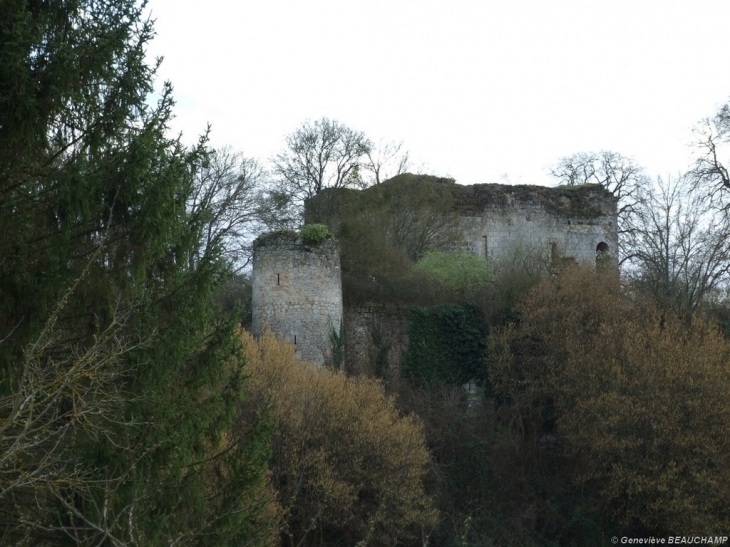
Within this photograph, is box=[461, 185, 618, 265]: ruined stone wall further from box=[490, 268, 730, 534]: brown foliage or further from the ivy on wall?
box=[490, 268, 730, 534]: brown foliage

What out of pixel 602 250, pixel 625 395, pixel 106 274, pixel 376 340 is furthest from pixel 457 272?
pixel 106 274

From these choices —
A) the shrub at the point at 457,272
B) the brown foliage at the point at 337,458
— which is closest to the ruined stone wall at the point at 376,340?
the shrub at the point at 457,272

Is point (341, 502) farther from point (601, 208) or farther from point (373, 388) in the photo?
point (601, 208)

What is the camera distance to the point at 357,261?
22.2 metres

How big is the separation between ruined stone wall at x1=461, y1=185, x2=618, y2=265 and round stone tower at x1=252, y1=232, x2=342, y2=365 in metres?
7.39

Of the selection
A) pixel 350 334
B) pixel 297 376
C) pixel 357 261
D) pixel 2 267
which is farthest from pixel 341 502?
pixel 2 267

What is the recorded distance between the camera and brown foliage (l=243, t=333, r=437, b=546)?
15.9m

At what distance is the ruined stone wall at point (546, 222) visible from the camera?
85.8 ft

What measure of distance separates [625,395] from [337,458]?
6.00 m

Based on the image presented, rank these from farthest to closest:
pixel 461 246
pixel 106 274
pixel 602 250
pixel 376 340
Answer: pixel 602 250 → pixel 461 246 → pixel 376 340 → pixel 106 274

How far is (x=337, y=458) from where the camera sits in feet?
53.9

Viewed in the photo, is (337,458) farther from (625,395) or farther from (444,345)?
(625,395)

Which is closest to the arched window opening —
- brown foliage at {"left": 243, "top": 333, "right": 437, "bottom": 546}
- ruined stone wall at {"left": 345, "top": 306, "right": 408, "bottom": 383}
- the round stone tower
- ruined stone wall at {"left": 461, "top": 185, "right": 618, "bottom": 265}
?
ruined stone wall at {"left": 461, "top": 185, "right": 618, "bottom": 265}

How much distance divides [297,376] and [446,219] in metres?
9.84
